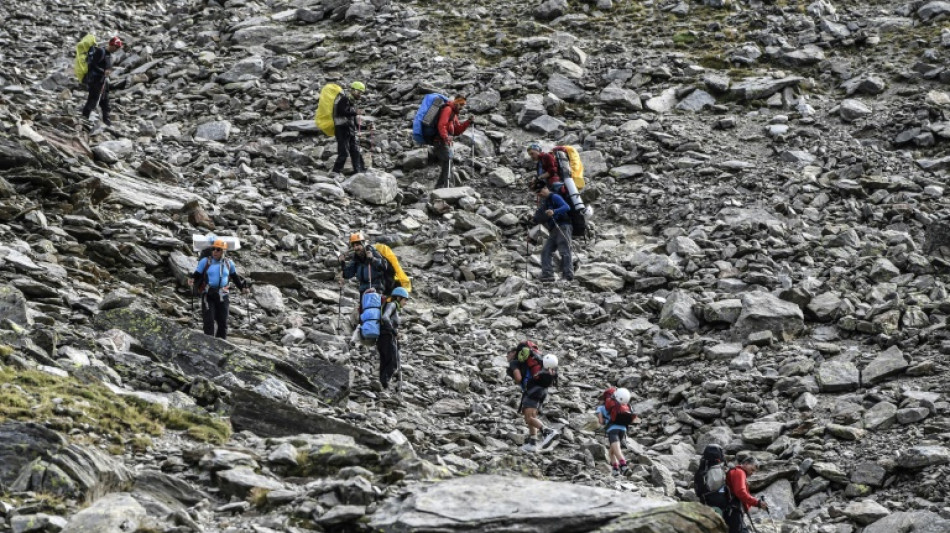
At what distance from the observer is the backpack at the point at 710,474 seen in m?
14.8

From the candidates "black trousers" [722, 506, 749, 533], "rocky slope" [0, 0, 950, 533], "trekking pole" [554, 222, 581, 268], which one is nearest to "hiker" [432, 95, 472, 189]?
"rocky slope" [0, 0, 950, 533]

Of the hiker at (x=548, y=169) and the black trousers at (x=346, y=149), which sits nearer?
the hiker at (x=548, y=169)

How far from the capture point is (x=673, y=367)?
21.4 metres

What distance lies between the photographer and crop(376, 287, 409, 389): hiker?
741 inches

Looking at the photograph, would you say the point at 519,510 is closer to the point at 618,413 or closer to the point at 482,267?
the point at 618,413

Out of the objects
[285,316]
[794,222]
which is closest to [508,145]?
[794,222]

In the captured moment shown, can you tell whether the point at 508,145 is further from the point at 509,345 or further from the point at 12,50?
the point at 12,50

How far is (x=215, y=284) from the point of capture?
19031 millimetres

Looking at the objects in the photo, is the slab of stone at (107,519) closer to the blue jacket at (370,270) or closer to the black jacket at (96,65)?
the blue jacket at (370,270)

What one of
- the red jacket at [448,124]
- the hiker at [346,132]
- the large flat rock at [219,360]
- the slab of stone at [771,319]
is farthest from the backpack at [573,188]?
the large flat rock at [219,360]

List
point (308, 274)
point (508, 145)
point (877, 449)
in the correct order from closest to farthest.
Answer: point (877, 449)
point (308, 274)
point (508, 145)

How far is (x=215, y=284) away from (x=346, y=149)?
34.8 ft

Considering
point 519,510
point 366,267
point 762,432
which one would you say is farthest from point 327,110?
point 519,510

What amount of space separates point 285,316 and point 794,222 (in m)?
12.0
